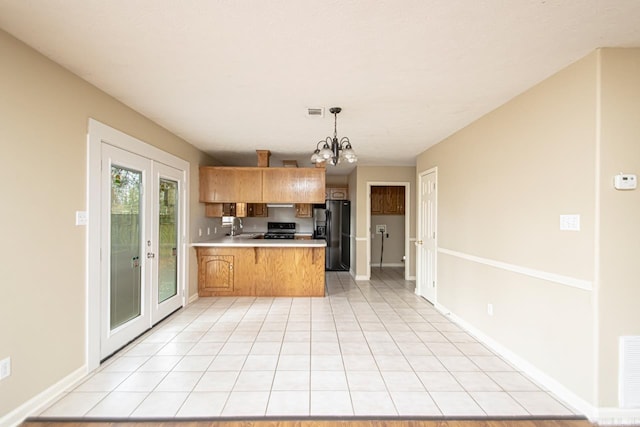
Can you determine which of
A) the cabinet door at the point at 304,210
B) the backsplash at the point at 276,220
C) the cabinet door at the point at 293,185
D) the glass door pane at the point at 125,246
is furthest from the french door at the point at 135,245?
the backsplash at the point at 276,220

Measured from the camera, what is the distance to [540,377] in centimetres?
247

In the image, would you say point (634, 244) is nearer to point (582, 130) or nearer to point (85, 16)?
point (582, 130)

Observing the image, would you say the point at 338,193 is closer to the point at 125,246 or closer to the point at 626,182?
the point at 125,246

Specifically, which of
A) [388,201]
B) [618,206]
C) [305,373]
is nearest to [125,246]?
[305,373]

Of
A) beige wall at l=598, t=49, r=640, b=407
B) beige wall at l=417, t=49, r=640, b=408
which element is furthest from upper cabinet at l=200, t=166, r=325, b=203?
beige wall at l=598, t=49, r=640, b=407

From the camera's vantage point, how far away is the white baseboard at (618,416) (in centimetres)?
201

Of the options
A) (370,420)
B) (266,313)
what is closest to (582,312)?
(370,420)

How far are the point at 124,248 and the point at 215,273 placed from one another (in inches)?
81.7

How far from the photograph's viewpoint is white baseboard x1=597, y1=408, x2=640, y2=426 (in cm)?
201

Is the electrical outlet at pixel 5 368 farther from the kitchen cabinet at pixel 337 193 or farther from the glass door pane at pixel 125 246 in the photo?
the kitchen cabinet at pixel 337 193

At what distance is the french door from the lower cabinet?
0.99 m

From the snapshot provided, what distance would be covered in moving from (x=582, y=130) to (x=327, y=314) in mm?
3325

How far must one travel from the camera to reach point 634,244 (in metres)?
1.99

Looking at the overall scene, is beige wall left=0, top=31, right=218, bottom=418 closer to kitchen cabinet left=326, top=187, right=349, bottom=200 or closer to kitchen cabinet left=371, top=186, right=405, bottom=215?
kitchen cabinet left=326, top=187, right=349, bottom=200
